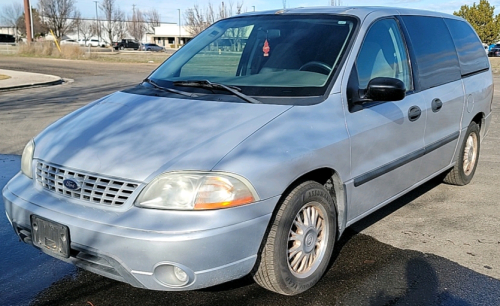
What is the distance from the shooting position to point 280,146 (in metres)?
3.02

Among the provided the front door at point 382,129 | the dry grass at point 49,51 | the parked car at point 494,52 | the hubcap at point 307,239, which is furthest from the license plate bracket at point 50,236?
the parked car at point 494,52

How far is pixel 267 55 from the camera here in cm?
416

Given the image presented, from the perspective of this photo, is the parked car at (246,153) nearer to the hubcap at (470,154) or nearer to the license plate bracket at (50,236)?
the license plate bracket at (50,236)

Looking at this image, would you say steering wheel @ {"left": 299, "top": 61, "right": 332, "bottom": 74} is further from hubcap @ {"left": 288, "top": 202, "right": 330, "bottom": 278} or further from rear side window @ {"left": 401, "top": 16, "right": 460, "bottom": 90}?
rear side window @ {"left": 401, "top": 16, "right": 460, "bottom": 90}

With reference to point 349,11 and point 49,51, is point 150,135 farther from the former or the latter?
point 49,51

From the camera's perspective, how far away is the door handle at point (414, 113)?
413 centimetres

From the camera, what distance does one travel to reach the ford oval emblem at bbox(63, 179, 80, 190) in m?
2.98

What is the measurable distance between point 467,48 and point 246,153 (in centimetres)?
365

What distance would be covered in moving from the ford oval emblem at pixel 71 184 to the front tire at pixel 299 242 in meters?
1.11

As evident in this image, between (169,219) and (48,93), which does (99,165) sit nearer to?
(169,219)

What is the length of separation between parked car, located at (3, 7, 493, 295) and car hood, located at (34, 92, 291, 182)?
1 centimetres

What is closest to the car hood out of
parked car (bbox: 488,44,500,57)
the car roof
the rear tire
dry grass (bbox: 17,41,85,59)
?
the car roof

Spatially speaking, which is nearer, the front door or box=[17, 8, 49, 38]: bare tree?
the front door

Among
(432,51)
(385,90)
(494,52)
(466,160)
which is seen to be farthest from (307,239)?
(494,52)
